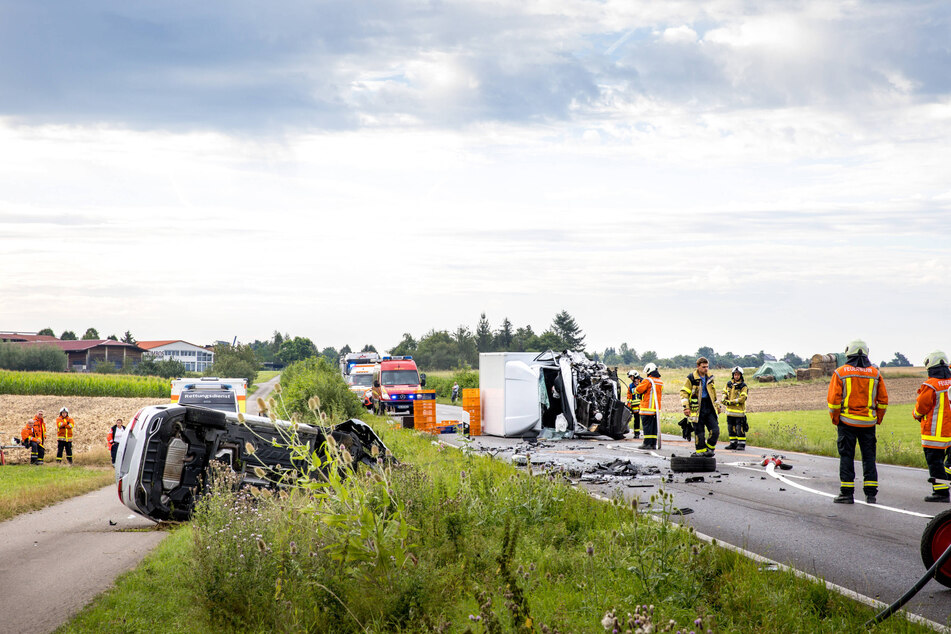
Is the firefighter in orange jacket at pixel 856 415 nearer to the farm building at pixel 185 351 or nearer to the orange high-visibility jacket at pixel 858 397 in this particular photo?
the orange high-visibility jacket at pixel 858 397

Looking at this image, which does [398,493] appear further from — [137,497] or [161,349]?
[161,349]

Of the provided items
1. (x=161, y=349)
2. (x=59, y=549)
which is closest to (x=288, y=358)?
(x=161, y=349)

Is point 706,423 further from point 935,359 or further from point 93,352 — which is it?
point 93,352

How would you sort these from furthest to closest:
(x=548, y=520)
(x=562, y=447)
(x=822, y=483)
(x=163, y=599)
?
(x=562, y=447) < (x=822, y=483) < (x=548, y=520) < (x=163, y=599)

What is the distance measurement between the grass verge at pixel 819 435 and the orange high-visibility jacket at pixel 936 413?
519 centimetres

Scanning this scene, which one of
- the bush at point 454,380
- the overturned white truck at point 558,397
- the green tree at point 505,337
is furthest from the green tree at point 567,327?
the overturned white truck at point 558,397

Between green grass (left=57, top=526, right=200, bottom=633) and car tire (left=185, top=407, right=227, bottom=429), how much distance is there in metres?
2.82

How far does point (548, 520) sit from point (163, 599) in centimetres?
418

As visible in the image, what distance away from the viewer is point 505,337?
4902 inches

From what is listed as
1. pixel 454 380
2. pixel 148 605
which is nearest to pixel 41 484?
pixel 148 605

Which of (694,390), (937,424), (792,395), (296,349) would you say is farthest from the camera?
(296,349)

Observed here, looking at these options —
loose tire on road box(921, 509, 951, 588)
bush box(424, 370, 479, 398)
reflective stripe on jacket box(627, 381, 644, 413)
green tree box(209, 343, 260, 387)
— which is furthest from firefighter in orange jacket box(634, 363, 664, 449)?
green tree box(209, 343, 260, 387)

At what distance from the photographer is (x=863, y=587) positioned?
23.2ft

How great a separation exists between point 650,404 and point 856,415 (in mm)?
8716
